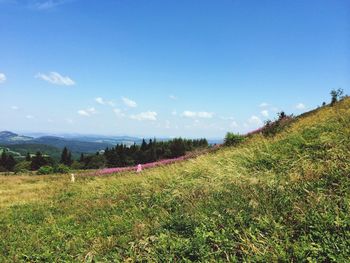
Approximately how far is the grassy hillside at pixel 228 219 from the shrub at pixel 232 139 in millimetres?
14191

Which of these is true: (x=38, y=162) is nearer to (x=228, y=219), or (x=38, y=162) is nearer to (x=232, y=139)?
(x=232, y=139)

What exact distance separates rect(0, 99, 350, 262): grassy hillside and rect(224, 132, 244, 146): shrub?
14191mm

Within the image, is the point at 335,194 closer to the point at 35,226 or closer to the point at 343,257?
the point at 343,257

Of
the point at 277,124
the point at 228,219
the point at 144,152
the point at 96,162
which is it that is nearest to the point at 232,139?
the point at 277,124

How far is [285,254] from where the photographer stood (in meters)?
4.48

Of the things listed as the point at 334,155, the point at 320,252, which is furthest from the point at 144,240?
the point at 334,155

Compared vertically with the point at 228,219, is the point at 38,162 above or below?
below

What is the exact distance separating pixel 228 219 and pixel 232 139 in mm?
20440

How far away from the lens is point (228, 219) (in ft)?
19.3

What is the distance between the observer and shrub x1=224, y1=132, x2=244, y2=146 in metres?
25.4

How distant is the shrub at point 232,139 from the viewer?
83.4ft

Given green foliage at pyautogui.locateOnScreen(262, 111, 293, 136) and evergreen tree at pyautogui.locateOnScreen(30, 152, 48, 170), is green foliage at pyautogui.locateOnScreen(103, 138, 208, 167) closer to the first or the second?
evergreen tree at pyautogui.locateOnScreen(30, 152, 48, 170)

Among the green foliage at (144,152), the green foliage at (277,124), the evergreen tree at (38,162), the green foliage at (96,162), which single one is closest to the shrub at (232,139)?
the green foliage at (277,124)

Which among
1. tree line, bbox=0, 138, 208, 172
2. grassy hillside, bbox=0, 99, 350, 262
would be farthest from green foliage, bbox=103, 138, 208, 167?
grassy hillside, bbox=0, 99, 350, 262
